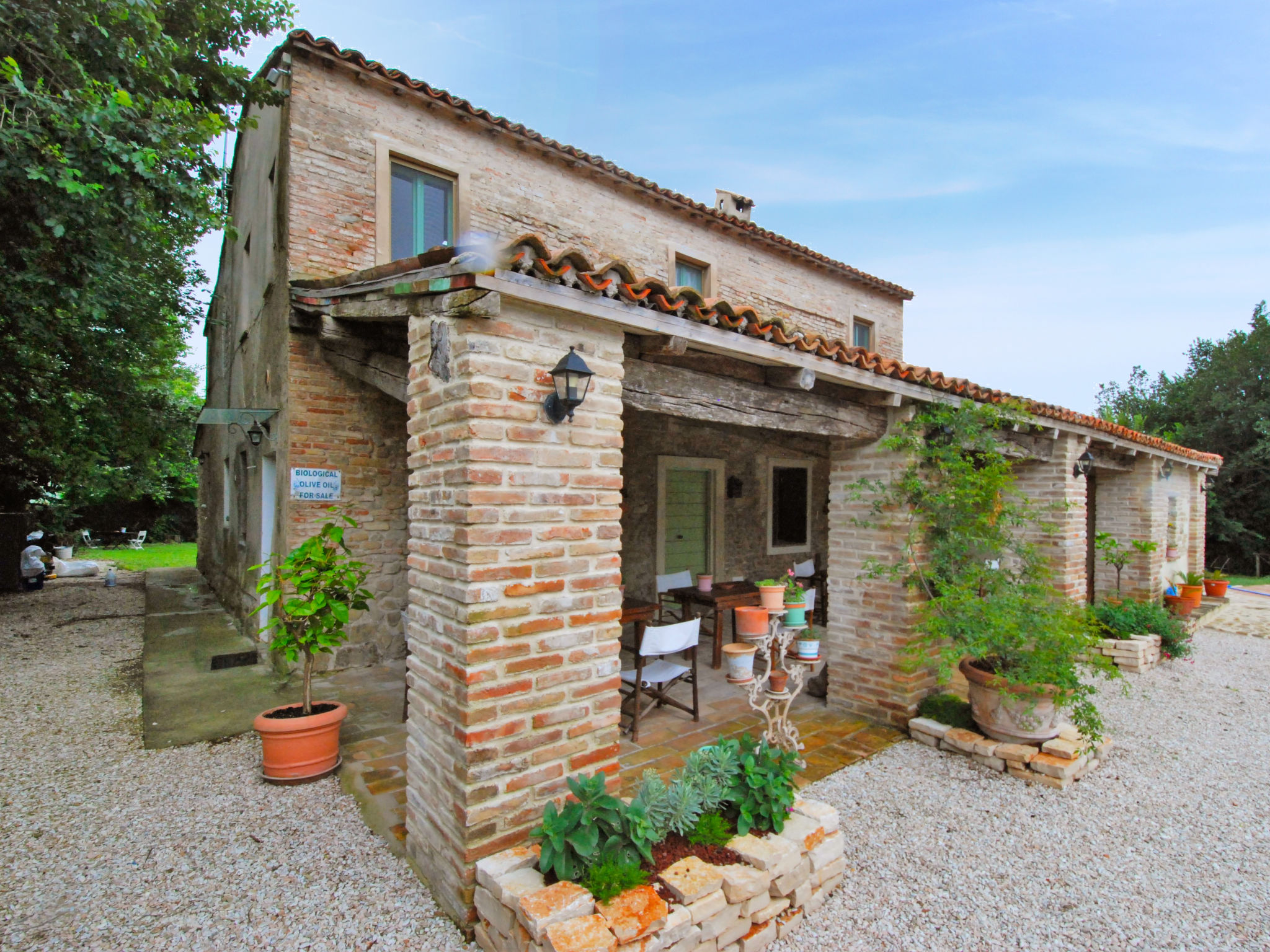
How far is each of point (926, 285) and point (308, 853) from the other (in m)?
12.3

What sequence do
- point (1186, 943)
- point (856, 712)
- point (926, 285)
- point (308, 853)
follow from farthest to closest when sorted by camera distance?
point (926, 285), point (856, 712), point (308, 853), point (1186, 943)

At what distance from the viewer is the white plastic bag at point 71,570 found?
13.1m

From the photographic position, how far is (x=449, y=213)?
6.29 metres

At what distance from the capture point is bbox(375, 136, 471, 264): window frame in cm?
→ 563

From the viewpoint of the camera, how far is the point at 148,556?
691 inches

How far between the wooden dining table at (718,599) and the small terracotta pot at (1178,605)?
640cm

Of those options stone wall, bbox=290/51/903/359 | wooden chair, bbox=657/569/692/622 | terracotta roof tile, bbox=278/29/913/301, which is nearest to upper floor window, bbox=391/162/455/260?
stone wall, bbox=290/51/903/359

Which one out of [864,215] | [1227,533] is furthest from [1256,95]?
[1227,533]

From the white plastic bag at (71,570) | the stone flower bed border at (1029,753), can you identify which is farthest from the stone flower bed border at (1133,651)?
the white plastic bag at (71,570)

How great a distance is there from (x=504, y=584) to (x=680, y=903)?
1281 mm

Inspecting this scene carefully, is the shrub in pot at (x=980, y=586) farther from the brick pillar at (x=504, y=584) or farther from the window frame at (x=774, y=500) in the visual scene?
the window frame at (x=774, y=500)

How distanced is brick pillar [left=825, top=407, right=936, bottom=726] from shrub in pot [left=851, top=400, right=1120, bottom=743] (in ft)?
0.30

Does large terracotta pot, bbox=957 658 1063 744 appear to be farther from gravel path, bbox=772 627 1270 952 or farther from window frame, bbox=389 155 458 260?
window frame, bbox=389 155 458 260

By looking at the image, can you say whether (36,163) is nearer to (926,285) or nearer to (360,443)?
(360,443)
